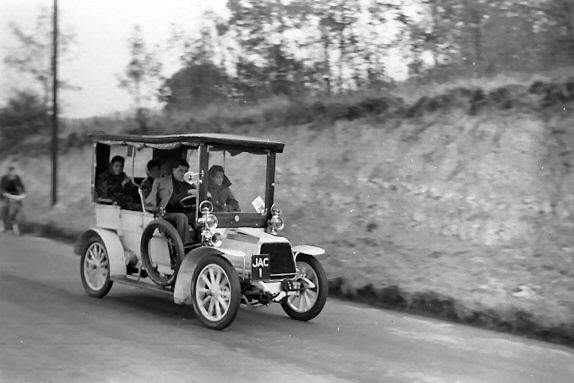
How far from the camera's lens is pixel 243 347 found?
767 cm

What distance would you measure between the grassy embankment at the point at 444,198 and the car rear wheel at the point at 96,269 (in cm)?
350

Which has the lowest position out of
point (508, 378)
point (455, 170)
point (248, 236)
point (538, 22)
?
point (508, 378)

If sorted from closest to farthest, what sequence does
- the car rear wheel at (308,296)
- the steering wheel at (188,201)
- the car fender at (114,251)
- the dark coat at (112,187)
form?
1. the car rear wheel at (308,296)
2. the steering wheel at (188,201)
3. the car fender at (114,251)
4. the dark coat at (112,187)

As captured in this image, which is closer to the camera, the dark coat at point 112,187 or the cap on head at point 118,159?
the dark coat at point 112,187

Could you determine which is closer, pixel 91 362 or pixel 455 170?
pixel 91 362

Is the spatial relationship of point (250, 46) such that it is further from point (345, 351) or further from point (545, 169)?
point (345, 351)

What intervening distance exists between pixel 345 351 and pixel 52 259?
824 centimetres

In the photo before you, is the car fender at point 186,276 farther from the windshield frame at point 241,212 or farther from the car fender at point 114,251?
the car fender at point 114,251

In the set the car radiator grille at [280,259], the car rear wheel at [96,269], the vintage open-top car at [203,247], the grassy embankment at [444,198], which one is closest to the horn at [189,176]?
the vintage open-top car at [203,247]

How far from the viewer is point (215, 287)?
8.53 metres

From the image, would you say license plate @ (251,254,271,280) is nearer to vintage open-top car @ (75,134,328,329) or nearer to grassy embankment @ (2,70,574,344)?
vintage open-top car @ (75,134,328,329)

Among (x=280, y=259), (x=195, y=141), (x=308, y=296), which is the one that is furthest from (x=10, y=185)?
(x=280, y=259)

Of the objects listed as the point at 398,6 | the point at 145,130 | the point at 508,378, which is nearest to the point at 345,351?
the point at 508,378

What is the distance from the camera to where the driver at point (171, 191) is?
9648 mm
